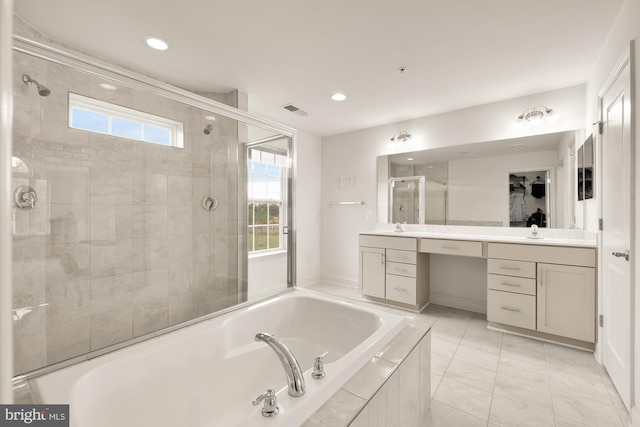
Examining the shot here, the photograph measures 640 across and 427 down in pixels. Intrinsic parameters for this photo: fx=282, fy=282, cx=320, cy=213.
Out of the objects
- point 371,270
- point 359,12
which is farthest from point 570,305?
point 359,12

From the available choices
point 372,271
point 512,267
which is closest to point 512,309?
point 512,267

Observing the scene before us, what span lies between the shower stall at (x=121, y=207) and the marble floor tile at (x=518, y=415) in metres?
1.57

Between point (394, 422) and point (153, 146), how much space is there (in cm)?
214

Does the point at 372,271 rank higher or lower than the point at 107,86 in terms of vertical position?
lower

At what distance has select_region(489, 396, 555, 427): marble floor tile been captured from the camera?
4.82 feet

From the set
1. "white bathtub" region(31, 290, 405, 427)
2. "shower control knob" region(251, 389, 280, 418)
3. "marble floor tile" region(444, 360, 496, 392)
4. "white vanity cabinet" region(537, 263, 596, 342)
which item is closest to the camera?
"shower control knob" region(251, 389, 280, 418)

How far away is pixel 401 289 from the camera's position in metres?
3.07

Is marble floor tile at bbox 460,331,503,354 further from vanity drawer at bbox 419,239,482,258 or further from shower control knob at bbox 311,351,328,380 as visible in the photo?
shower control knob at bbox 311,351,328,380

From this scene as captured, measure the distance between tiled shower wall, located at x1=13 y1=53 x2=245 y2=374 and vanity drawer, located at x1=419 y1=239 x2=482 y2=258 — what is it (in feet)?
6.06

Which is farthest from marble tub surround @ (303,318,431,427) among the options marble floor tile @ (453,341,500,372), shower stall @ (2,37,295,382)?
shower stall @ (2,37,295,382)

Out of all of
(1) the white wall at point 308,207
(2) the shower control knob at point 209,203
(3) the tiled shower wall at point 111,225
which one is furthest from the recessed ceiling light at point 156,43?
(1) the white wall at point 308,207

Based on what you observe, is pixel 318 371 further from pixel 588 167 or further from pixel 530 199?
pixel 530 199

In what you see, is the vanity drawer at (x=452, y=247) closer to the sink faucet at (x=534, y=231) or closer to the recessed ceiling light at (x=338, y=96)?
the sink faucet at (x=534, y=231)

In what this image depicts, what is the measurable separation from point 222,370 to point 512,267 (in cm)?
241
